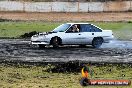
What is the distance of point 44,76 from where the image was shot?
13.5m

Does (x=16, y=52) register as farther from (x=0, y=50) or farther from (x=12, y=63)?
(x=12, y=63)

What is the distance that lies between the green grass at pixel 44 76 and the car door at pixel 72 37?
313 inches

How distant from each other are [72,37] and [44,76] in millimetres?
10771

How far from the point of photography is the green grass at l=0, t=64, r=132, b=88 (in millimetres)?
11930

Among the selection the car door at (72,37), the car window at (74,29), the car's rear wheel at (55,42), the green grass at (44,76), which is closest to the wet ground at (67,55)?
the car door at (72,37)

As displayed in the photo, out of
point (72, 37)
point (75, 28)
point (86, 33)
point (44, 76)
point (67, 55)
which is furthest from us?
point (86, 33)

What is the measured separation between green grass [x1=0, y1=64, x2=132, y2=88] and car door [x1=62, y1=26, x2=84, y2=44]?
7953 millimetres

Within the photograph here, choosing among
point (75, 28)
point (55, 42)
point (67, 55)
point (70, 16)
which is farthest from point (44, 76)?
point (70, 16)

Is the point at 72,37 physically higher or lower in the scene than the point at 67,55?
higher

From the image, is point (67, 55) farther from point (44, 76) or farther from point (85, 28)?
point (44, 76)

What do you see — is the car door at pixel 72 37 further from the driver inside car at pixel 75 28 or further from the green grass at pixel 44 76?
the green grass at pixel 44 76

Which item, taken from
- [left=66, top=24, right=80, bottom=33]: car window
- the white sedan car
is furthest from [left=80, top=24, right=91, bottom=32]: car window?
[left=66, top=24, right=80, bottom=33]: car window

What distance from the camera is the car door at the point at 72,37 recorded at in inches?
944

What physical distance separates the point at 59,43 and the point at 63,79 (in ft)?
36.0
